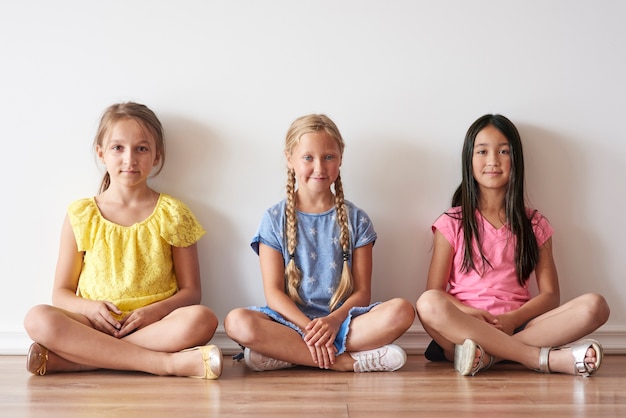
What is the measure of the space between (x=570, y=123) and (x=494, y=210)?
1.24 feet

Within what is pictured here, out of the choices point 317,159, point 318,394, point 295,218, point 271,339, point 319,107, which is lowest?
point 318,394

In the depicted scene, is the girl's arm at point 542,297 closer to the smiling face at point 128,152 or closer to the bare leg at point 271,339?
the bare leg at point 271,339

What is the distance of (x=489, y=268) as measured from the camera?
2.37 m

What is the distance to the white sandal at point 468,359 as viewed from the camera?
1.99m

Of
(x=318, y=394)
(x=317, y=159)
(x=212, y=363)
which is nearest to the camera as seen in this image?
(x=318, y=394)

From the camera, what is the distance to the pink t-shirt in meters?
2.33

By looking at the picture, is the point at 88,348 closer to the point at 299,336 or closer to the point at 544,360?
the point at 299,336

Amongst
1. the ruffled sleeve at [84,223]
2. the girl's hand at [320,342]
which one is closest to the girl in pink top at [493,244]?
the girl's hand at [320,342]

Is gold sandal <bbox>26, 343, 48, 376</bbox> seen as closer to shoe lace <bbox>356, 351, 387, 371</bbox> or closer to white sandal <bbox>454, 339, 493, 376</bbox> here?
shoe lace <bbox>356, 351, 387, 371</bbox>

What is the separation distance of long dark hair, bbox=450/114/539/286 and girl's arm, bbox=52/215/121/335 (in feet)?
3.59

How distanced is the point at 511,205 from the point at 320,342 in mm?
778

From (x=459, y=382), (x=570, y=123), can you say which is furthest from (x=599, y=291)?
(x=459, y=382)

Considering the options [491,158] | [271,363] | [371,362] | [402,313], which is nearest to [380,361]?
[371,362]

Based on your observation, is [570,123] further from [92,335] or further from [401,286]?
[92,335]
